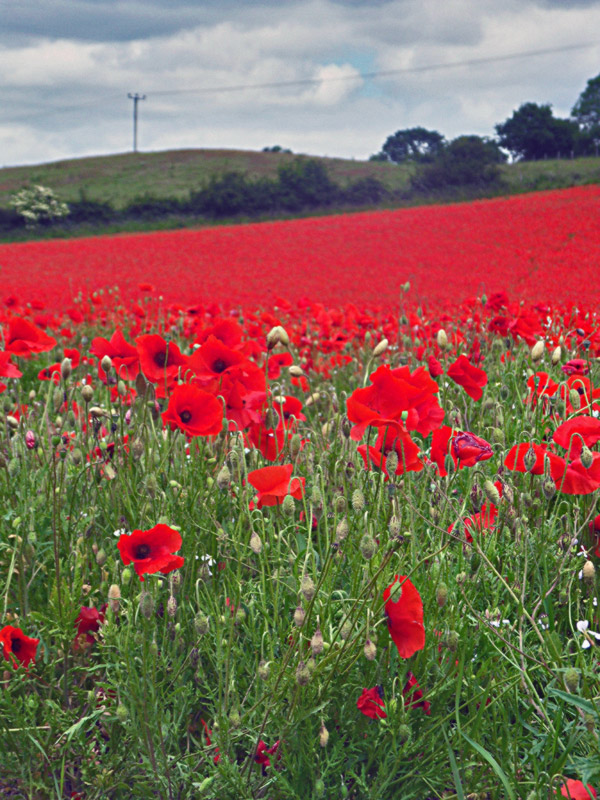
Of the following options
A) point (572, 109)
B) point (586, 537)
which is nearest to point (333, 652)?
point (586, 537)

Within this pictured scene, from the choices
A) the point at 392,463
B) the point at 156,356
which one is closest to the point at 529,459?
the point at 392,463

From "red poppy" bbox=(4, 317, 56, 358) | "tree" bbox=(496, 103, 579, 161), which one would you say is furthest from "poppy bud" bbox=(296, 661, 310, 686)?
"tree" bbox=(496, 103, 579, 161)

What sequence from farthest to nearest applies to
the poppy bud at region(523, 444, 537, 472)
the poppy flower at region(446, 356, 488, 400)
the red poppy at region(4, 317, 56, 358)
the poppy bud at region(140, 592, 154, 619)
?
the red poppy at region(4, 317, 56, 358) < the poppy flower at region(446, 356, 488, 400) < the poppy bud at region(523, 444, 537, 472) < the poppy bud at region(140, 592, 154, 619)

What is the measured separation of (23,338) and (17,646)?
48.3 inches

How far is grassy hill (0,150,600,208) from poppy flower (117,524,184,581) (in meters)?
25.8

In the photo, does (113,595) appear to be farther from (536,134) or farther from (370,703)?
(536,134)

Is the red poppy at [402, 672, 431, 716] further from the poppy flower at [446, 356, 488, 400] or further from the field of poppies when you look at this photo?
the poppy flower at [446, 356, 488, 400]

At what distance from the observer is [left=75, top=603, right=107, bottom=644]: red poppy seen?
174 centimetres

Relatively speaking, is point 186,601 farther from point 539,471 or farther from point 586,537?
point 586,537

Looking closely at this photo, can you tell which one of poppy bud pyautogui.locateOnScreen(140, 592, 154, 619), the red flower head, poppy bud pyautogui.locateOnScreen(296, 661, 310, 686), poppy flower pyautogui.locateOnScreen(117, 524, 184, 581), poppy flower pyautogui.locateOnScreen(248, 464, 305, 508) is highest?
the red flower head

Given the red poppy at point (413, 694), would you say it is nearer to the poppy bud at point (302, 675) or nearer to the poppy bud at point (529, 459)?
the poppy bud at point (302, 675)

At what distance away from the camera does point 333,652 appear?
1.44 metres

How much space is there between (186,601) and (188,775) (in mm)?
512

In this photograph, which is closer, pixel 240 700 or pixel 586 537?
pixel 240 700
